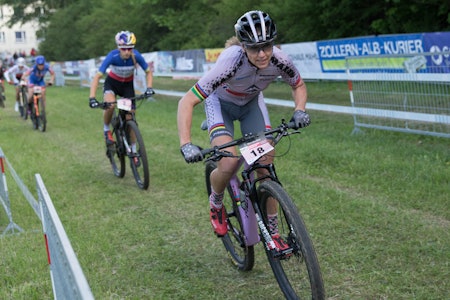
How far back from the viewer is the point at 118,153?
8.64m

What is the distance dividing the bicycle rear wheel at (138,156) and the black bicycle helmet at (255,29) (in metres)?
4.03

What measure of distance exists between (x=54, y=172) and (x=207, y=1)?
2947 centimetres

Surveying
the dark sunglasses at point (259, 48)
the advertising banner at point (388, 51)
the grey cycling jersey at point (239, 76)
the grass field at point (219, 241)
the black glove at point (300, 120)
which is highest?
the dark sunglasses at point (259, 48)

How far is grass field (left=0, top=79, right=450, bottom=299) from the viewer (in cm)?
460

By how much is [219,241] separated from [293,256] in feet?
6.22

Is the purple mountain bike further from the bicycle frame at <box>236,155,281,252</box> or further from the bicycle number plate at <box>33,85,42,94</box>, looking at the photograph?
the bicycle number plate at <box>33,85,42,94</box>

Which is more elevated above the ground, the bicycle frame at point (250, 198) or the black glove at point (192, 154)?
the black glove at point (192, 154)

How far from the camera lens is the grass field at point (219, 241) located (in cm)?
460

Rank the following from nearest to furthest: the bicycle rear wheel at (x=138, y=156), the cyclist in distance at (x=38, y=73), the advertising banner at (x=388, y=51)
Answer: the bicycle rear wheel at (x=138, y=156), the advertising banner at (x=388, y=51), the cyclist in distance at (x=38, y=73)

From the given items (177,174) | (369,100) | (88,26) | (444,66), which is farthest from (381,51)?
(88,26)

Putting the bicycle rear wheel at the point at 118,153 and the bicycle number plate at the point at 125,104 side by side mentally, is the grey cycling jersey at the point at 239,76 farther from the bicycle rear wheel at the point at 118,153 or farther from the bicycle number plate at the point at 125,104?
the bicycle rear wheel at the point at 118,153

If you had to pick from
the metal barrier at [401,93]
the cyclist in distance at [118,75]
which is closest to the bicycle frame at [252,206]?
the cyclist in distance at [118,75]

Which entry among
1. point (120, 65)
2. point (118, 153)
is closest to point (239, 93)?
point (118, 153)

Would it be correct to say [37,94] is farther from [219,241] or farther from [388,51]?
[219,241]
